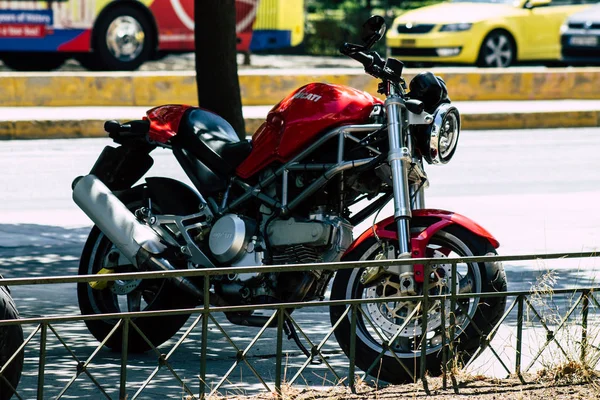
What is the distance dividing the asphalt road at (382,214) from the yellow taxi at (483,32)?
5.30 meters

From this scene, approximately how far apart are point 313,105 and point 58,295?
2.63 meters

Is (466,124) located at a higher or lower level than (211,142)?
lower

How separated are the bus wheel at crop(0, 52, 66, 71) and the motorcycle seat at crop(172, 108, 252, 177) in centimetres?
1633

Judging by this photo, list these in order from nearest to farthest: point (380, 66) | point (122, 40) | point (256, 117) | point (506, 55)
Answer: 1. point (380, 66)
2. point (256, 117)
3. point (122, 40)
4. point (506, 55)

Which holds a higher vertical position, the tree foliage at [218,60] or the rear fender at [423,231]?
the tree foliage at [218,60]

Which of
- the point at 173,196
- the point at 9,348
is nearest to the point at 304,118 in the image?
the point at 173,196

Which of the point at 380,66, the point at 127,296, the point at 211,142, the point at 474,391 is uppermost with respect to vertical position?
the point at 380,66

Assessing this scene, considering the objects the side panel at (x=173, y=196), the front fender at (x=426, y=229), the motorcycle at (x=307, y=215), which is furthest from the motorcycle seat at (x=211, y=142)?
the front fender at (x=426, y=229)

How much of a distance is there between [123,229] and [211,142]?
1.96 ft

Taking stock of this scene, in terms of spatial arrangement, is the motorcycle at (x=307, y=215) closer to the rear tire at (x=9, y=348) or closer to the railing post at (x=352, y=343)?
the railing post at (x=352, y=343)

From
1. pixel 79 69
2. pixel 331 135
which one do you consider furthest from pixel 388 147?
pixel 79 69

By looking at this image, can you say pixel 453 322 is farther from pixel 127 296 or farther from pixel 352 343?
pixel 127 296

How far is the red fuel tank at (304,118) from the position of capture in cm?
584

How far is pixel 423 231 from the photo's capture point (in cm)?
564
